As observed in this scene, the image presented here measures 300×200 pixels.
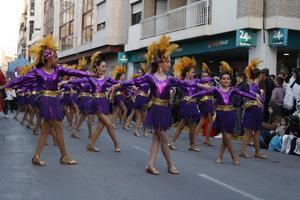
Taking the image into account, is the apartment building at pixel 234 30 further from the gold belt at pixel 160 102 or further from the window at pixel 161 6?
the gold belt at pixel 160 102

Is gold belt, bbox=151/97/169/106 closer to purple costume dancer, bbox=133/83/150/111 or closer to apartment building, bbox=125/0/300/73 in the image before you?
purple costume dancer, bbox=133/83/150/111

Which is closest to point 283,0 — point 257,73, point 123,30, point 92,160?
point 257,73

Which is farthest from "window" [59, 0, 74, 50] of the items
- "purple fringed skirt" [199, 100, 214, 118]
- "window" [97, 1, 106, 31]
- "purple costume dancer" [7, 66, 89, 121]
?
"purple costume dancer" [7, 66, 89, 121]

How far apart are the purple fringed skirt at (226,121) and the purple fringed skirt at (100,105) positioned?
8.09 ft

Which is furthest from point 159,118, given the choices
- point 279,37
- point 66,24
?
point 66,24

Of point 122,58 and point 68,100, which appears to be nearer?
point 68,100

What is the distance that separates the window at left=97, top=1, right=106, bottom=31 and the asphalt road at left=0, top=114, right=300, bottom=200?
27.0m

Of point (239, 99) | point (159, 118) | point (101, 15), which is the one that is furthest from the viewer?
point (101, 15)

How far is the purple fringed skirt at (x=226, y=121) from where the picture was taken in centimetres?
1021

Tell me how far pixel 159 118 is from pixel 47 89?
206cm

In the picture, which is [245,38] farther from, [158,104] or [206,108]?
[158,104]

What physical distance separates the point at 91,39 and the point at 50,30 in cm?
2183

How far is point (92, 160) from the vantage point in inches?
399

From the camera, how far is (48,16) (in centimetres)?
6475
